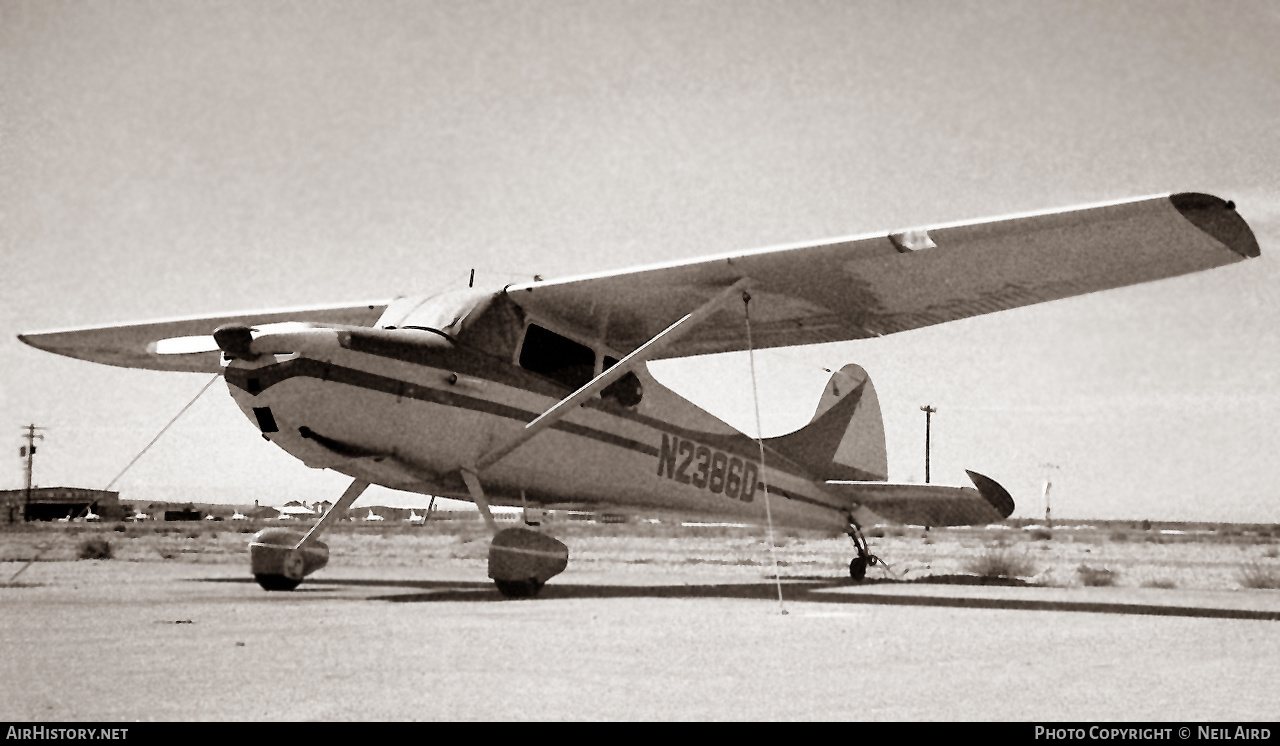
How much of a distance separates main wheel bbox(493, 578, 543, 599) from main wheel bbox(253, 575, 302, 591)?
2307 millimetres

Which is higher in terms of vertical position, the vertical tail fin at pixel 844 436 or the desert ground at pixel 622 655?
the vertical tail fin at pixel 844 436

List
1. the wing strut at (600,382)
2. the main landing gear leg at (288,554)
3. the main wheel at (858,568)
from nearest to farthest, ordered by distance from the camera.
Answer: the wing strut at (600,382)
the main landing gear leg at (288,554)
the main wheel at (858,568)

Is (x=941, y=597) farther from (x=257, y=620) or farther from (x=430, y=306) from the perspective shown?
(x=257, y=620)

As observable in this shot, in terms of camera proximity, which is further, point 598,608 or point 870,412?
point 870,412

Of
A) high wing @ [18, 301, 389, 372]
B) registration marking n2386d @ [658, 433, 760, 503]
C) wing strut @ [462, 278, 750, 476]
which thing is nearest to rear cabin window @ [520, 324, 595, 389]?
wing strut @ [462, 278, 750, 476]

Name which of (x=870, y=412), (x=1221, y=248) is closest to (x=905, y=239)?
(x=1221, y=248)

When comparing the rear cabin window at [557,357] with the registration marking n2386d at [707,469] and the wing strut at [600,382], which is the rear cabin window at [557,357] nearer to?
the wing strut at [600,382]

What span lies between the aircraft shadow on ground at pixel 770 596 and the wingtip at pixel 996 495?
4.54 ft

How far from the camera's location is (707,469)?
11719 millimetres

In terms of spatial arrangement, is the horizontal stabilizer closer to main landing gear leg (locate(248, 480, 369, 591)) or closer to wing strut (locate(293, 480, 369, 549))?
wing strut (locate(293, 480, 369, 549))

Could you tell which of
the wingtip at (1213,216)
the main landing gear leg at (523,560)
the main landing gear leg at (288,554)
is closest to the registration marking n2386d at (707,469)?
the main landing gear leg at (523,560)

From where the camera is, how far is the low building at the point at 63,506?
254 feet

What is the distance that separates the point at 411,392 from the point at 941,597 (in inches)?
216

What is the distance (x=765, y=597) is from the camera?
33.4 feet
